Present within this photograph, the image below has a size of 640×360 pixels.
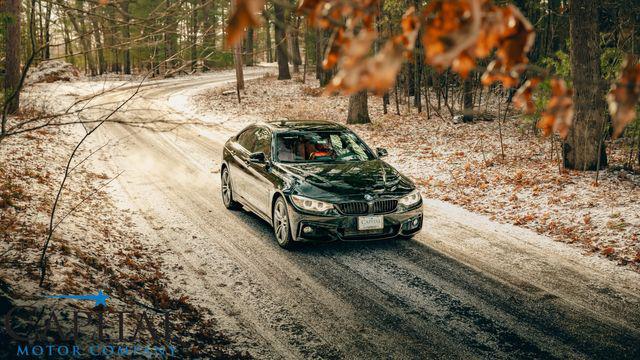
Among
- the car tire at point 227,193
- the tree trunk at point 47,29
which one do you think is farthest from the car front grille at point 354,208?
the tree trunk at point 47,29

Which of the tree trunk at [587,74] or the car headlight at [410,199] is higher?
the tree trunk at [587,74]

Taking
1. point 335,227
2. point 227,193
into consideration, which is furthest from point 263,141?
point 335,227

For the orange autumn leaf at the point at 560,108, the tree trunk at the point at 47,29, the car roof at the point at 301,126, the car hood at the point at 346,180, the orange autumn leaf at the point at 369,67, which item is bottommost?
the car hood at the point at 346,180

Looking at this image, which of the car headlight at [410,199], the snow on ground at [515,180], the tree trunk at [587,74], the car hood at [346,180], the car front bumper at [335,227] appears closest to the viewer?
the car front bumper at [335,227]

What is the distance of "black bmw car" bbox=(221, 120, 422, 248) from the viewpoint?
6.92 meters

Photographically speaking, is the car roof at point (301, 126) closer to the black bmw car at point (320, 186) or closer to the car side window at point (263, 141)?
the black bmw car at point (320, 186)

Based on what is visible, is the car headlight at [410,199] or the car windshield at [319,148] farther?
the car windshield at [319,148]

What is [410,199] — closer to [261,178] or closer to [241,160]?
[261,178]

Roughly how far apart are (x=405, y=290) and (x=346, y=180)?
6.17 ft

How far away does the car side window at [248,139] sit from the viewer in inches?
356

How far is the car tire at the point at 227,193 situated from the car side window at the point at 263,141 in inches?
42.8

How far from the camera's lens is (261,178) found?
320 inches

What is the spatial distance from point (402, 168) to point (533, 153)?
11.6 feet

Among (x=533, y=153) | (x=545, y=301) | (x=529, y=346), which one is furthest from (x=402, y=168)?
(x=529, y=346)
